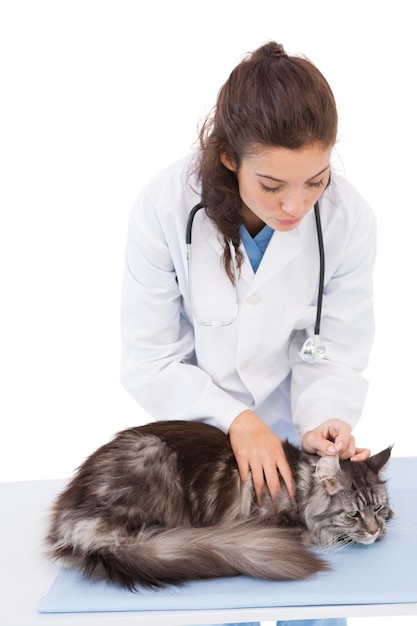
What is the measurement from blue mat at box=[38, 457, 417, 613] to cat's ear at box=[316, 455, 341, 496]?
161mm

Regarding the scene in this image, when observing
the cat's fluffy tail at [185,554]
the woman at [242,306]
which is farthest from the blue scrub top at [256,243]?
the cat's fluffy tail at [185,554]

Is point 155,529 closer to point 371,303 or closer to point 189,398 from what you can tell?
point 189,398

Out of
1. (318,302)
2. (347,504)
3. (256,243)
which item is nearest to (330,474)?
(347,504)

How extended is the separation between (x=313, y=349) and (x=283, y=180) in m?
0.52

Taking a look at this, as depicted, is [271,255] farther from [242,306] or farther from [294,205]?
[294,205]

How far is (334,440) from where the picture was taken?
2.05 m

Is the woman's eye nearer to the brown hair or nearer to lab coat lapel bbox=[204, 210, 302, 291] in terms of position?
the brown hair

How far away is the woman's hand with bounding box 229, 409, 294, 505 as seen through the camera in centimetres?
195

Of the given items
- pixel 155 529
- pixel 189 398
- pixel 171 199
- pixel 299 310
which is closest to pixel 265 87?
pixel 171 199

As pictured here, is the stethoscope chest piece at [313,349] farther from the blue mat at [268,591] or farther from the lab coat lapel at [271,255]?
the blue mat at [268,591]

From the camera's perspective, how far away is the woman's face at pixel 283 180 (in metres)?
1.79

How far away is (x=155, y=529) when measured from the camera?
71.6 inches

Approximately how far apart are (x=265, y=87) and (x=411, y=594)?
106 cm

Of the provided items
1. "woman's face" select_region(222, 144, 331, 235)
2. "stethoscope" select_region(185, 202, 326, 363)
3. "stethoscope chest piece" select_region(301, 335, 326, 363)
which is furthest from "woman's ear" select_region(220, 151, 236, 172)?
"stethoscope chest piece" select_region(301, 335, 326, 363)
